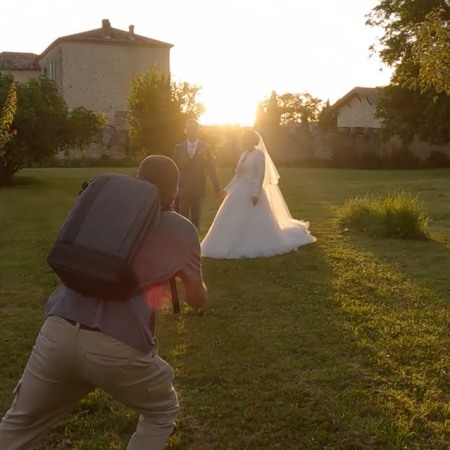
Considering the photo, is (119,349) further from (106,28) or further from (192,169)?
(106,28)

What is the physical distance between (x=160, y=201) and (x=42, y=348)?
878 mm

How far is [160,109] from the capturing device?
34.8m

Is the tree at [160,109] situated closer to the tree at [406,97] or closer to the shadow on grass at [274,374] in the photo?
the tree at [406,97]

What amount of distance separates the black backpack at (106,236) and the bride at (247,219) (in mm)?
8336

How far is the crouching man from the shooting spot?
3.30 meters

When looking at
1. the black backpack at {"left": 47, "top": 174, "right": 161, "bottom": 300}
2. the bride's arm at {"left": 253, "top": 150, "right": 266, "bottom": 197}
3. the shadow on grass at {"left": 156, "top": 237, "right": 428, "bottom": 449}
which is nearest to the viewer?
the black backpack at {"left": 47, "top": 174, "right": 161, "bottom": 300}

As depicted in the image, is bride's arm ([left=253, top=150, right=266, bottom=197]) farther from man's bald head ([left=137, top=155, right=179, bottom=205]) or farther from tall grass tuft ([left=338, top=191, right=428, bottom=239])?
man's bald head ([left=137, top=155, right=179, bottom=205])

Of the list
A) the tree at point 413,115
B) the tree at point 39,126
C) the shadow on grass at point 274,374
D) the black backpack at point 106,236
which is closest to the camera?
the black backpack at point 106,236

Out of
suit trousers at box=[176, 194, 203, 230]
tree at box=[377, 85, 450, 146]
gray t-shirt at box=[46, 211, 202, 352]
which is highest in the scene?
tree at box=[377, 85, 450, 146]

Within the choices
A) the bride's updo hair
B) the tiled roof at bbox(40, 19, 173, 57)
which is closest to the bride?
the bride's updo hair

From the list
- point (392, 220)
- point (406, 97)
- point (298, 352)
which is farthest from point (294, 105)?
point (298, 352)

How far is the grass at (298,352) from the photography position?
5.09m

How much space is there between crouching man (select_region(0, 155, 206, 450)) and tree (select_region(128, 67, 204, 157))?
31.3 m

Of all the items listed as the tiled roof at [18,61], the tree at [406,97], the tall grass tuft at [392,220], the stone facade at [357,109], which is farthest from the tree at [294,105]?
the tall grass tuft at [392,220]
